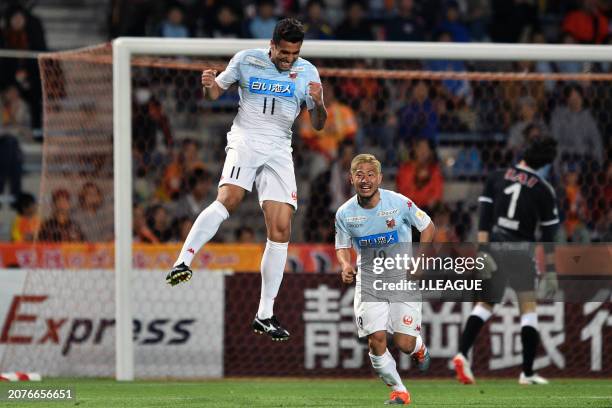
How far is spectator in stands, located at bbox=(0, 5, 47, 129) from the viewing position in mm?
15414

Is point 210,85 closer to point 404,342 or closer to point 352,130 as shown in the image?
point 404,342

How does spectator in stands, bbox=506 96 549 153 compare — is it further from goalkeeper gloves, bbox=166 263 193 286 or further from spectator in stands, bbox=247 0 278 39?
goalkeeper gloves, bbox=166 263 193 286

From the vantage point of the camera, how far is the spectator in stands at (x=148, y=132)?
14656 mm

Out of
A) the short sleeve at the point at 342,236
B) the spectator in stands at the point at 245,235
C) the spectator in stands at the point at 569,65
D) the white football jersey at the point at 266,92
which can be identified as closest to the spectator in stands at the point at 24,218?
the spectator in stands at the point at 245,235

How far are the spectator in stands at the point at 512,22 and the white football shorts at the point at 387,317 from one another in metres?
8.69

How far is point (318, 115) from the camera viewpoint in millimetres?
9062

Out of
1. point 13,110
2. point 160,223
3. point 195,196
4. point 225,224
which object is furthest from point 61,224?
point 13,110

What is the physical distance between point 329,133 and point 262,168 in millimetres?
5642

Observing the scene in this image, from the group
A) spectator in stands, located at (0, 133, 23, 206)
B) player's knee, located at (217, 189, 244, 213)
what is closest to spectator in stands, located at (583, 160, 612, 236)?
player's knee, located at (217, 189, 244, 213)

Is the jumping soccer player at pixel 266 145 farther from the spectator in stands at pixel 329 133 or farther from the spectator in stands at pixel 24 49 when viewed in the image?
the spectator in stands at pixel 24 49

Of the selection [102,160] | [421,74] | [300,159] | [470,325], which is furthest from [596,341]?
[102,160]

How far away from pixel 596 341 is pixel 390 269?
14.1 ft

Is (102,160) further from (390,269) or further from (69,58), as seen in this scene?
(390,269)

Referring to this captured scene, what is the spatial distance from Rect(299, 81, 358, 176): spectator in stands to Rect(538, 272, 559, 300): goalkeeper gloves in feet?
11.2
